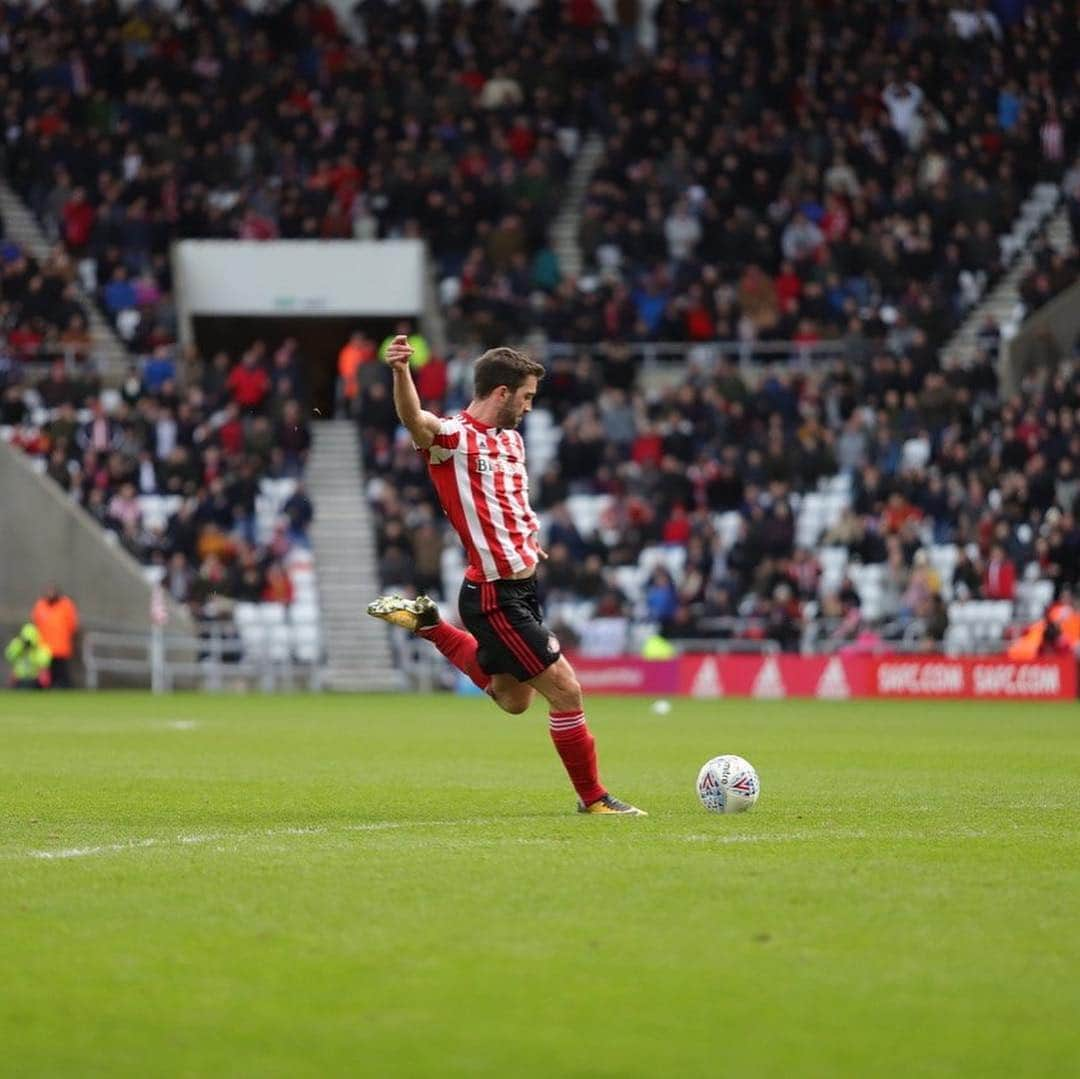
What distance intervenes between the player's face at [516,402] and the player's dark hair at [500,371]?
0.03 metres

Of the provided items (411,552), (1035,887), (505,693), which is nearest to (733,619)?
(411,552)

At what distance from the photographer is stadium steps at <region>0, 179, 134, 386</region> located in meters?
37.9

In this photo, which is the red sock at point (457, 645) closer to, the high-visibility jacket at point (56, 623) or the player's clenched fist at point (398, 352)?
the player's clenched fist at point (398, 352)

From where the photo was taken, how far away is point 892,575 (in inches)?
1272

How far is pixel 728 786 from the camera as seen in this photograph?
443 inches

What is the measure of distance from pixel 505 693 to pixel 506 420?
55.0 inches

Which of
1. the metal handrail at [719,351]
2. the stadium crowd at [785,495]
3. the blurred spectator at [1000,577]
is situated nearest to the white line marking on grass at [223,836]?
the blurred spectator at [1000,577]

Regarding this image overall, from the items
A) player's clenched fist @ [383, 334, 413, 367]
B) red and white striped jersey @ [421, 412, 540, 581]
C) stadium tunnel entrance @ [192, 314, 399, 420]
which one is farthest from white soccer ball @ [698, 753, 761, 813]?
stadium tunnel entrance @ [192, 314, 399, 420]

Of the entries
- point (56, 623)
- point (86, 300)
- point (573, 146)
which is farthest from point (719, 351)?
point (56, 623)

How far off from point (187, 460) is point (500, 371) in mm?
24738

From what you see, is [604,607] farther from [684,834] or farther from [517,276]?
[684,834]

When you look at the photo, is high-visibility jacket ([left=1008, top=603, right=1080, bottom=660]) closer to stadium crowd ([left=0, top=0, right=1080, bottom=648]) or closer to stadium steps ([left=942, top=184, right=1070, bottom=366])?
stadium crowd ([left=0, top=0, right=1080, bottom=648])

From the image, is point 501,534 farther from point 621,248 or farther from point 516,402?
point 621,248

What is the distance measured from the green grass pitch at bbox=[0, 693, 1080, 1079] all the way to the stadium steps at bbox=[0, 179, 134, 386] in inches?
962
